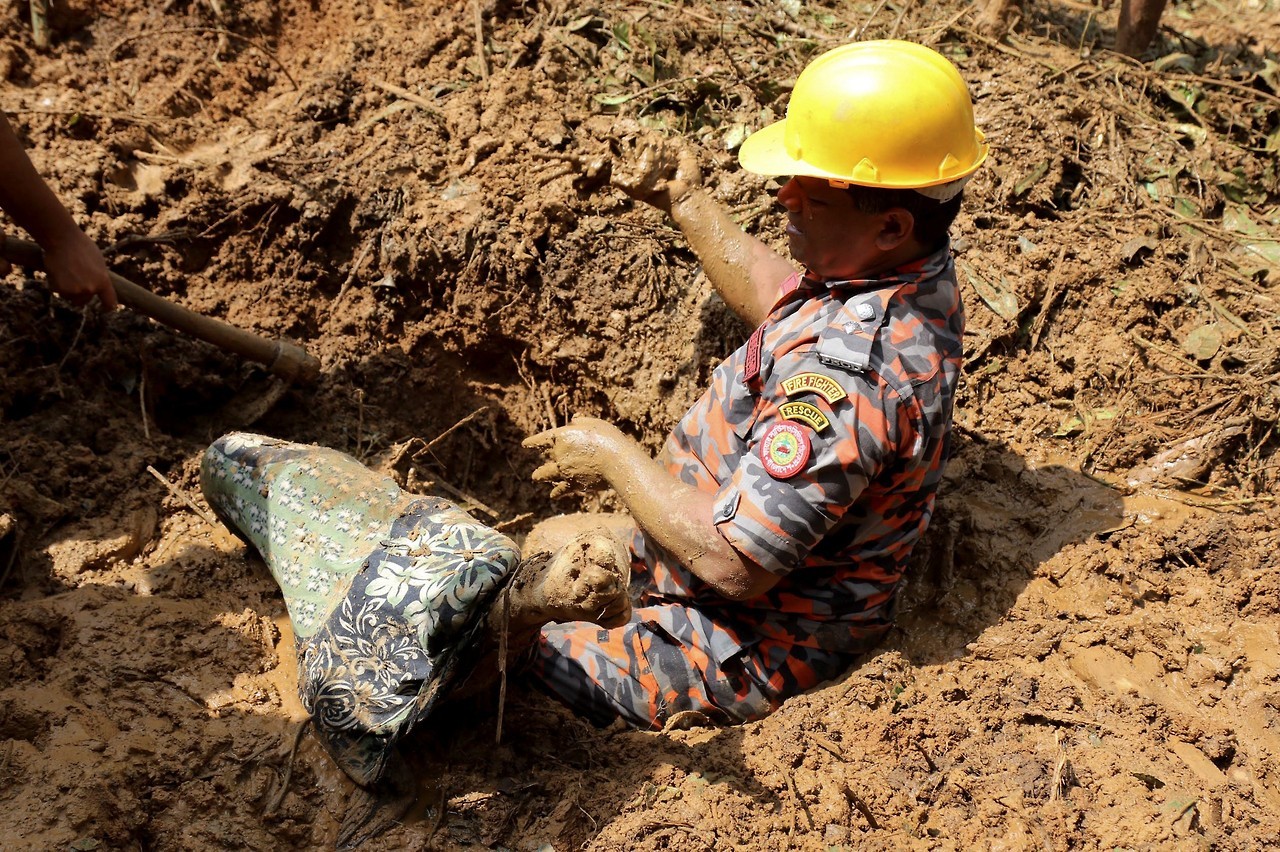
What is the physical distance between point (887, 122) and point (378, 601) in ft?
5.23

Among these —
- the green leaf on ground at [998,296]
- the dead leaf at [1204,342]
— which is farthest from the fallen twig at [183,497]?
the dead leaf at [1204,342]

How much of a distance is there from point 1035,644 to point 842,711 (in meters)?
0.59

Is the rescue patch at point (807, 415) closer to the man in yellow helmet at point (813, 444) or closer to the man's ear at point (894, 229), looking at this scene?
the man in yellow helmet at point (813, 444)

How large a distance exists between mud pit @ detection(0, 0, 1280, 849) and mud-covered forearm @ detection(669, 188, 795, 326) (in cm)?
33

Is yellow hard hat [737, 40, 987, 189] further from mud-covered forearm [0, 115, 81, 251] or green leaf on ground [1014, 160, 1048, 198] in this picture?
mud-covered forearm [0, 115, 81, 251]

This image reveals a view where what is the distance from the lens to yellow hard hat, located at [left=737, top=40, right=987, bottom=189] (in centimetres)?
217

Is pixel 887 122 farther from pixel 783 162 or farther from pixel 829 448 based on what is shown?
pixel 829 448

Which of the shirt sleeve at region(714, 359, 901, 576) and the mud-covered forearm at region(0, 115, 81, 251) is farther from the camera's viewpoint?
the mud-covered forearm at region(0, 115, 81, 251)

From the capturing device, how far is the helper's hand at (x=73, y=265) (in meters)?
2.96

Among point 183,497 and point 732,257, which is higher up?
point 732,257

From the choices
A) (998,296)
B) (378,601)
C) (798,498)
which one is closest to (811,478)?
(798,498)

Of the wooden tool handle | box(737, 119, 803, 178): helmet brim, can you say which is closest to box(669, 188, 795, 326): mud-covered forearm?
box(737, 119, 803, 178): helmet brim

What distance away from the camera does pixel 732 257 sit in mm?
2957

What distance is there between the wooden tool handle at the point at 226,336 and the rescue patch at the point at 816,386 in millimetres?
2132
